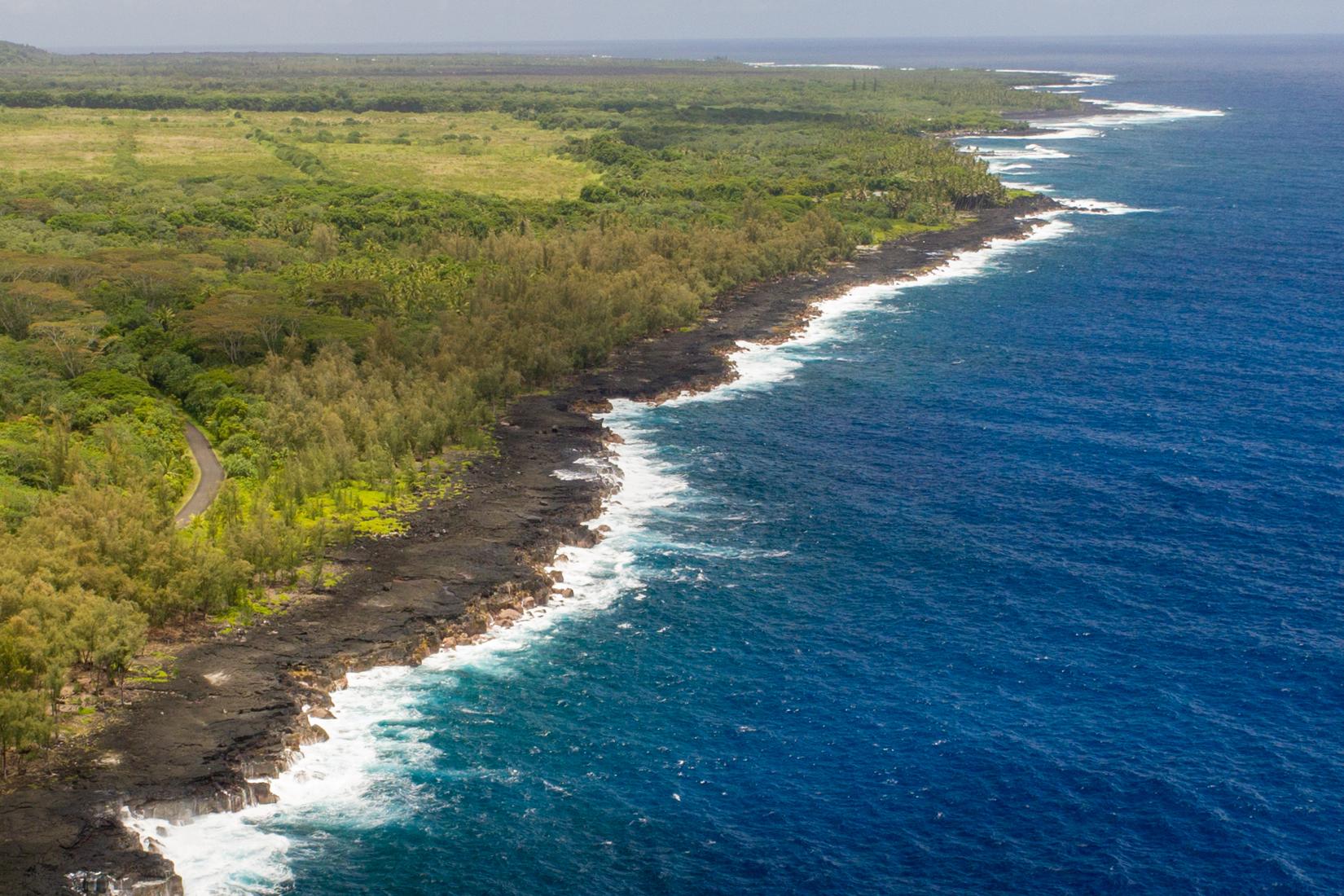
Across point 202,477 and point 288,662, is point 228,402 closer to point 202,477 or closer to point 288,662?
point 202,477

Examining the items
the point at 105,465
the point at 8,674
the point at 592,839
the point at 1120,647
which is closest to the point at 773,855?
the point at 592,839

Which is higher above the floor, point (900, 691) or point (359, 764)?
point (900, 691)

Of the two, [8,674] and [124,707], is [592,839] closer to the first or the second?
[124,707]

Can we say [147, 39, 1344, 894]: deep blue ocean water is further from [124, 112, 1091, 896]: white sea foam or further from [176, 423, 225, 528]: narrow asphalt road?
[176, 423, 225, 528]: narrow asphalt road

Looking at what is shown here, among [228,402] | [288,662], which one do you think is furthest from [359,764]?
[228,402]

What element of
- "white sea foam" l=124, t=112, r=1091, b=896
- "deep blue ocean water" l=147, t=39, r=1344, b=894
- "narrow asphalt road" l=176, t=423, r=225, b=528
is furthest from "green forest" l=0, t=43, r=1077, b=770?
"deep blue ocean water" l=147, t=39, r=1344, b=894
